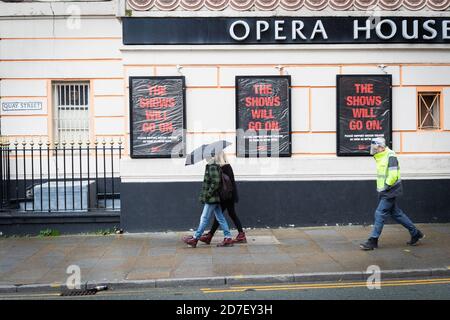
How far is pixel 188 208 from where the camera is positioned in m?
12.4

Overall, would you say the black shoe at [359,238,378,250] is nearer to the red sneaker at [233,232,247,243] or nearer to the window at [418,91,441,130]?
the red sneaker at [233,232,247,243]

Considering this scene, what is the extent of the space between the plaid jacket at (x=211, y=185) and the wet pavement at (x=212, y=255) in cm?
94

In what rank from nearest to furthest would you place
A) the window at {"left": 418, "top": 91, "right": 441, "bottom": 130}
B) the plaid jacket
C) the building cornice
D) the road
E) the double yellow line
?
the road → the double yellow line → the plaid jacket → the building cornice → the window at {"left": 418, "top": 91, "right": 441, "bottom": 130}

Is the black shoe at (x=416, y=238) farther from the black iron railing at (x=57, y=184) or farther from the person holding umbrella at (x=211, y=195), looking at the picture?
the black iron railing at (x=57, y=184)

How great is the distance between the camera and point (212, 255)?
10070 millimetres

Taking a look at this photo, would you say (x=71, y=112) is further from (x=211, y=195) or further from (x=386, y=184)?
(x=386, y=184)

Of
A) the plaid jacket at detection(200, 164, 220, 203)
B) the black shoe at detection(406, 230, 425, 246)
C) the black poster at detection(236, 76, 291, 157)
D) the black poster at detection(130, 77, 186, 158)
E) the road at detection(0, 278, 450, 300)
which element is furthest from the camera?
the black poster at detection(236, 76, 291, 157)

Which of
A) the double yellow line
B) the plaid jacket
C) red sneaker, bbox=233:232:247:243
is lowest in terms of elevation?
the double yellow line

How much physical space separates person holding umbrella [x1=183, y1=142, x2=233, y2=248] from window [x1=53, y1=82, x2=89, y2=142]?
4889mm

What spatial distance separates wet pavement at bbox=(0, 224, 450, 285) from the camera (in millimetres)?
8852

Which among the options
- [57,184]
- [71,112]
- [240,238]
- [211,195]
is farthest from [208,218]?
[71,112]

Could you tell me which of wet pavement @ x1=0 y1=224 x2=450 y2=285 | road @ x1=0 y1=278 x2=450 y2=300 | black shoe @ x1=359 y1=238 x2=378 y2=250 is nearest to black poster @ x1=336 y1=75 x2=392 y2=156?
wet pavement @ x1=0 y1=224 x2=450 y2=285

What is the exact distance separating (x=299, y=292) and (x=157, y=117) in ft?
19.2

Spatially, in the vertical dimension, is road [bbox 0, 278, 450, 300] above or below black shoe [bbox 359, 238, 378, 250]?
below
